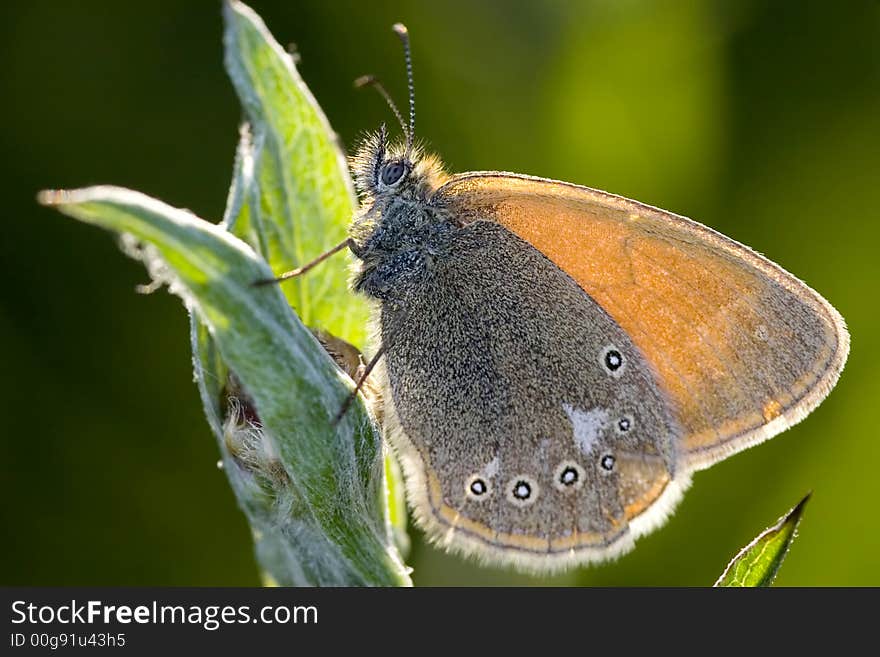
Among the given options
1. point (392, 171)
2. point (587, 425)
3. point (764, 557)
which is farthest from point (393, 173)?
point (764, 557)

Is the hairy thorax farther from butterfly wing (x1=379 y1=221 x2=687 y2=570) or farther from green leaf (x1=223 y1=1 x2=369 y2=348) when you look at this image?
green leaf (x1=223 y1=1 x2=369 y2=348)

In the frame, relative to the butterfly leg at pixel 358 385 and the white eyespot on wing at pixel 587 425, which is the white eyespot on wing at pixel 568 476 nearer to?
Answer: the white eyespot on wing at pixel 587 425

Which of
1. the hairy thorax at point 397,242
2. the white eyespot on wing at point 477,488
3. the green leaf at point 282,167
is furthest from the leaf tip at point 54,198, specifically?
the white eyespot on wing at point 477,488

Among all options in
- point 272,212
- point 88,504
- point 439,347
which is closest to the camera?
point 272,212

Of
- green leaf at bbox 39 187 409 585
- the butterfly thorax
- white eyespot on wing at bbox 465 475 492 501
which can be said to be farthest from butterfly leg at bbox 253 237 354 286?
white eyespot on wing at bbox 465 475 492 501

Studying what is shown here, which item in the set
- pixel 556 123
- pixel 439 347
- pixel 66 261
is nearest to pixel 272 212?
pixel 439 347

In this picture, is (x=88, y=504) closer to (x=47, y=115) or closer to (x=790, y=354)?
→ (x=47, y=115)

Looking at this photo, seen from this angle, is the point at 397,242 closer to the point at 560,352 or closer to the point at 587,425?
the point at 560,352
